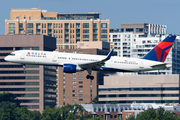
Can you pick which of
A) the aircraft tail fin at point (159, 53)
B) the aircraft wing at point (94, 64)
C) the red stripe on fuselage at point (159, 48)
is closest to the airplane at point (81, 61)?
the aircraft wing at point (94, 64)

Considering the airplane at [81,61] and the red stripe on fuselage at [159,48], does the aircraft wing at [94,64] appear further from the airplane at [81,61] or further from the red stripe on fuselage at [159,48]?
the red stripe on fuselage at [159,48]

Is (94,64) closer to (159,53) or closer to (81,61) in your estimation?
(81,61)

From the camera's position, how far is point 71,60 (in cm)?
12188

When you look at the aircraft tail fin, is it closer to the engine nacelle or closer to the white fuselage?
the white fuselage

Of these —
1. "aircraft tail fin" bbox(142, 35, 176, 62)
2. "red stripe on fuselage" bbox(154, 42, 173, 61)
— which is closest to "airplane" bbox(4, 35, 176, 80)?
"aircraft tail fin" bbox(142, 35, 176, 62)

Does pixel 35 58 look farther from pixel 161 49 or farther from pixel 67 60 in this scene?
pixel 161 49

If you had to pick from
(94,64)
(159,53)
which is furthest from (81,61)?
(159,53)

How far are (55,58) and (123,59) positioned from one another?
1680 centimetres

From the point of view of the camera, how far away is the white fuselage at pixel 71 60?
12081cm

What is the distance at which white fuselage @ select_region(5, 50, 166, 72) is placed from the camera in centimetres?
12081

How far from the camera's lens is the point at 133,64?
414 feet

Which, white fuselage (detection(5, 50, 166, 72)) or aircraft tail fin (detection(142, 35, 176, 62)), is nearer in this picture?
white fuselage (detection(5, 50, 166, 72))

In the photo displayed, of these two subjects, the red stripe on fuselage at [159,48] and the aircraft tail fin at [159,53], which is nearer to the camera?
the aircraft tail fin at [159,53]

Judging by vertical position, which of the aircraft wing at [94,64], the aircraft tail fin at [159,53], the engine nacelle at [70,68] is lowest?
the engine nacelle at [70,68]
